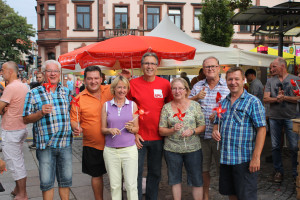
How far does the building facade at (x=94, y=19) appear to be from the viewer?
2656cm

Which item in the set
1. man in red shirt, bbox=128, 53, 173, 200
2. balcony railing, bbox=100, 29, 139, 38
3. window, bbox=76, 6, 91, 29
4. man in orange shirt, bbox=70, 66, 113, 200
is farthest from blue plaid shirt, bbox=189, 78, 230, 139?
window, bbox=76, 6, 91, 29

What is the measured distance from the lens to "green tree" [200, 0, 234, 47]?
57.9 feet

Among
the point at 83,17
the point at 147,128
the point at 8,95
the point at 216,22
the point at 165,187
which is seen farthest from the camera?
the point at 83,17

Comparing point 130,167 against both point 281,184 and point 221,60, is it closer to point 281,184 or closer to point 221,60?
point 281,184

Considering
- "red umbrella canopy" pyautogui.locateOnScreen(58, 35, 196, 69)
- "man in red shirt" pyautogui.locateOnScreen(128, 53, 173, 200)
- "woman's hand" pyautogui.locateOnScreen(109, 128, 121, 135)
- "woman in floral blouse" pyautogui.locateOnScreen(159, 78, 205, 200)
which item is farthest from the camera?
"red umbrella canopy" pyautogui.locateOnScreen(58, 35, 196, 69)

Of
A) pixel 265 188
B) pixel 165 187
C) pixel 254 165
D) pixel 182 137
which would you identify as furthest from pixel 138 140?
pixel 265 188

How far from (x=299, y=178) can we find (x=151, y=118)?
232cm

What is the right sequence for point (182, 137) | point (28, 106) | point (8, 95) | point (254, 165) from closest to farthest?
point (254, 165)
point (28, 106)
point (182, 137)
point (8, 95)

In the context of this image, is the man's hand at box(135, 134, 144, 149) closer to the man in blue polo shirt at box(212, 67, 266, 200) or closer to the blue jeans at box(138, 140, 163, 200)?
the blue jeans at box(138, 140, 163, 200)

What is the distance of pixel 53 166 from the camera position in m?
3.41

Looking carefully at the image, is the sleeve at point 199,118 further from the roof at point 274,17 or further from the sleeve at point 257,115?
the roof at point 274,17

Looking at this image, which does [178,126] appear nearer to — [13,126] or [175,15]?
[13,126]

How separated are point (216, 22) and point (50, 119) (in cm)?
1656

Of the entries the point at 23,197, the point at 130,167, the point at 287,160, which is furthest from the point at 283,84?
the point at 23,197
